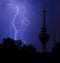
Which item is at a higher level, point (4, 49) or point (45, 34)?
point (45, 34)

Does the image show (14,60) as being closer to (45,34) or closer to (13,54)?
(13,54)

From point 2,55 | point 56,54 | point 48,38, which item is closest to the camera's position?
point 56,54

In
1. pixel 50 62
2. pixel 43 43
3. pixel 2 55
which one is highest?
pixel 43 43

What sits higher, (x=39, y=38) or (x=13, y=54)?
(x=39, y=38)

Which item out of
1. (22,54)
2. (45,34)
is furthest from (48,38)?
(22,54)

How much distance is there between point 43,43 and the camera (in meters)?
52.5

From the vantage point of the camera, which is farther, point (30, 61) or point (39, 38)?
point (39, 38)

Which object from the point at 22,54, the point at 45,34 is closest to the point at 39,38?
the point at 45,34

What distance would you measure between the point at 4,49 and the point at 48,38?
4063 cm

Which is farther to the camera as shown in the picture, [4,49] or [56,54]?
[4,49]

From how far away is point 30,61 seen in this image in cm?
935

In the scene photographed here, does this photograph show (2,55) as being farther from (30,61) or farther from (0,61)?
(30,61)

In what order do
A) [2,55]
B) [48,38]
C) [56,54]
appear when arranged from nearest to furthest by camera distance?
1. [56,54]
2. [2,55]
3. [48,38]

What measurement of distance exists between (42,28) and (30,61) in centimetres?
4167
